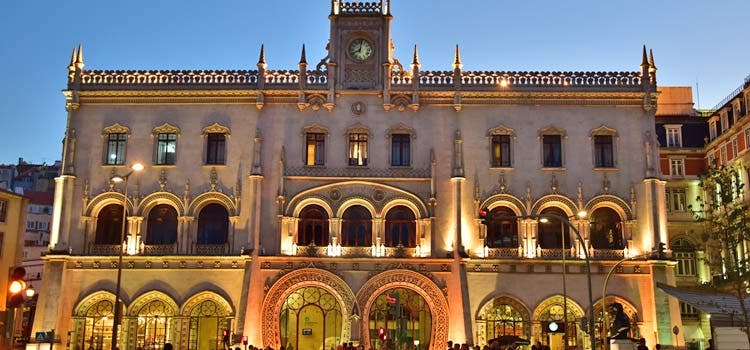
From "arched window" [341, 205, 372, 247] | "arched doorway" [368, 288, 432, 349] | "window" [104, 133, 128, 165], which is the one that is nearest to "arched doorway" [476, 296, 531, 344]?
"arched doorway" [368, 288, 432, 349]

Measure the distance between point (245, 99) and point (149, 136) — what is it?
541 cm

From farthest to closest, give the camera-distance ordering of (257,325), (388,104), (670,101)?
(670,101) → (388,104) → (257,325)

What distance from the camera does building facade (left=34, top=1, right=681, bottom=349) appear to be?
130ft

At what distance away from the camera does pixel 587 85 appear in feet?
138

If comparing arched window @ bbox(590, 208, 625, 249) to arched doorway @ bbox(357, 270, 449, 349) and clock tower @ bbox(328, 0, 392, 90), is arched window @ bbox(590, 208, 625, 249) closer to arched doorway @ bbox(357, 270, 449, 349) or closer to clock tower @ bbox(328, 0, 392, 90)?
arched doorway @ bbox(357, 270, 449, 349)

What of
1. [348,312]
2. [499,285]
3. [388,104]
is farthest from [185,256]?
[499,285]

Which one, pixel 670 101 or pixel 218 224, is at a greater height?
pixel 670 101

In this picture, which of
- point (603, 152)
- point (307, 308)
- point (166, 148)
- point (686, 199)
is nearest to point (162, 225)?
point (166, 148)

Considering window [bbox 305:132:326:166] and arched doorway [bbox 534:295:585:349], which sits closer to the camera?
arched doorway [bbox 534:295:585:349]

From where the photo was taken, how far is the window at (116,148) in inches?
1650

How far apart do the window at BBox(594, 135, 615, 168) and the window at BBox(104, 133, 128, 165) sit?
81.0 feet

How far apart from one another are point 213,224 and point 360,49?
12121mm

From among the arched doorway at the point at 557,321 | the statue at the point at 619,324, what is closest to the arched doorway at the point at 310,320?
the arched doorway at the point at 557,321

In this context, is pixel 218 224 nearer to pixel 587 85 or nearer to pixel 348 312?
pixel 348 312
